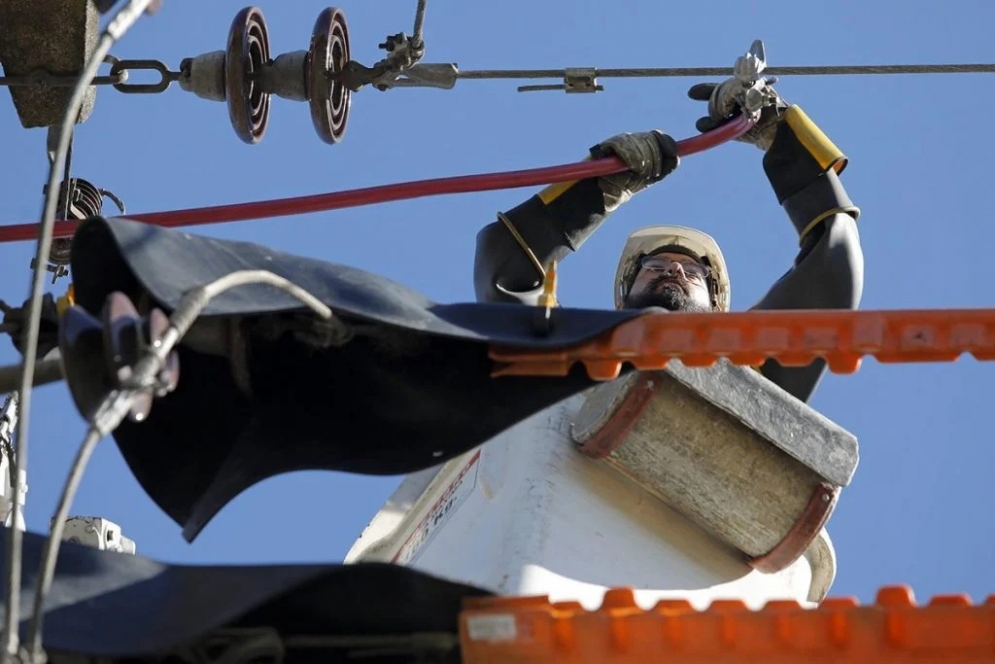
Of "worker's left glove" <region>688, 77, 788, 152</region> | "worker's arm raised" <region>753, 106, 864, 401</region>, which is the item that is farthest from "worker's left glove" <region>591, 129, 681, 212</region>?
"worker's arm raised" <region>753, 106, 864, 401</region>

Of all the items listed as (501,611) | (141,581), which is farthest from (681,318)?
(141,581)

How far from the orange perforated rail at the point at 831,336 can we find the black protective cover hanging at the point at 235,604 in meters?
0.92

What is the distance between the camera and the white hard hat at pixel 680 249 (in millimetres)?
9898

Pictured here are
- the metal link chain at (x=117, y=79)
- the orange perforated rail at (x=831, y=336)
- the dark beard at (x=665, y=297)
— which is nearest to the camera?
the orange perforated rail at (x=831, y=336)

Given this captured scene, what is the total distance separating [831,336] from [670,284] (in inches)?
180

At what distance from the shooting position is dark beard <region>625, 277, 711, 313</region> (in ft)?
30.8

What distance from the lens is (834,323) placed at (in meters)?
4.95

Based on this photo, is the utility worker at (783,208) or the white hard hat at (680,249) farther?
the white hard hat at (680,249)

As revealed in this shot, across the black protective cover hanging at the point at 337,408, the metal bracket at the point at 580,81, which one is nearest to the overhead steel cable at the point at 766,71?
the metal bracket at the point at 580,81

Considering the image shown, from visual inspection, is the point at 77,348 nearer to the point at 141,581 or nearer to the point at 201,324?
the point at 141,581

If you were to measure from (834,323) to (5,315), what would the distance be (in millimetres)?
1835

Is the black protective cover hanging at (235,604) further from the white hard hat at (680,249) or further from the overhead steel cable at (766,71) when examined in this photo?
the white hard hat at (680,249)

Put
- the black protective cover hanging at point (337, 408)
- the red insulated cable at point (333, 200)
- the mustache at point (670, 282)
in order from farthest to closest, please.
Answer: the mustache at point (670, 282)
the red insulated cable at point (333, 200)
the black protective cover hanging at point (337, 408)

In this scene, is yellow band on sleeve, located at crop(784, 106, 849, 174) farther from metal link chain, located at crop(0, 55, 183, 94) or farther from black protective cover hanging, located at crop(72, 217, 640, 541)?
black protective cover hanging, located at crop(72, 217, 640, 541)
